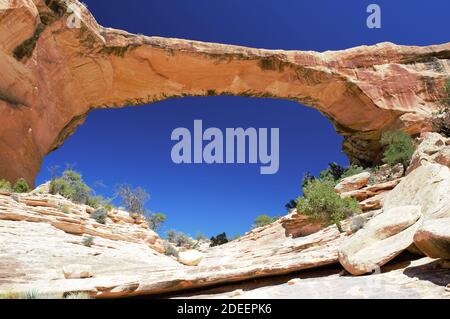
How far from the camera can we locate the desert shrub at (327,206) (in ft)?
45.8

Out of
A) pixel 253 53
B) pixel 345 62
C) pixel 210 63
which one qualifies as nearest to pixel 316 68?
pixel 345 62

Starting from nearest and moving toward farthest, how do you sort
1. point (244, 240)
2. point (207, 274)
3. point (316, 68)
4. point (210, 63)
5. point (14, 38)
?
point (207, 274)
point (14, 38)
point (210, 63)
point (316, 68)
point (244, 240)

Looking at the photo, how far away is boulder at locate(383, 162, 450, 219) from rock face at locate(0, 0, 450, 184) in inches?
565

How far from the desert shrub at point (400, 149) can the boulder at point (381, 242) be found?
1418 cm

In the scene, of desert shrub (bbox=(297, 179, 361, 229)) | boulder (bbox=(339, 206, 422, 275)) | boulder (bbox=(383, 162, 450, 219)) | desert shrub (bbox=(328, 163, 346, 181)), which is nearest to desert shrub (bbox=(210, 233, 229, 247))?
desert shrub (bbox=(328, 163, 346, 181))

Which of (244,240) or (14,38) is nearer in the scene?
(14,38)

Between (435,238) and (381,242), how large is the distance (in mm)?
1489

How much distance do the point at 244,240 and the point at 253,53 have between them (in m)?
12.5

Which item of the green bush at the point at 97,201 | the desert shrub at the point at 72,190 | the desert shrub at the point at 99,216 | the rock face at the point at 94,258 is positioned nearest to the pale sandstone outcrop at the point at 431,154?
the rock face at the point at 94,258

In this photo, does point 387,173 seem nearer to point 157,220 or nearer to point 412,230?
point 412,230

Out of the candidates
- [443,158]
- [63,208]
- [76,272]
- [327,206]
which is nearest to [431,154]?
[443,158]

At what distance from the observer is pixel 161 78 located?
21.3m

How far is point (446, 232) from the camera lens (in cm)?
489
